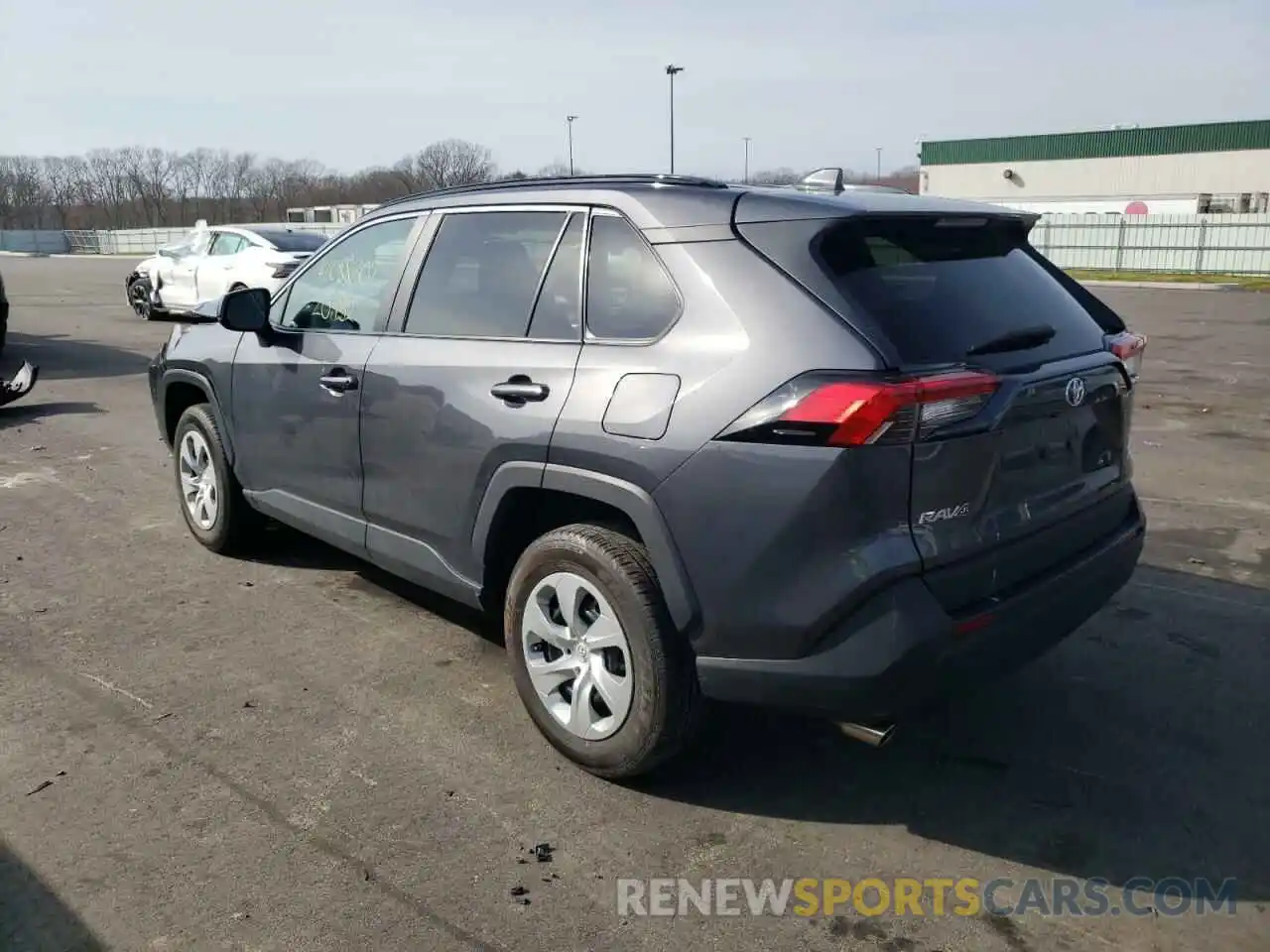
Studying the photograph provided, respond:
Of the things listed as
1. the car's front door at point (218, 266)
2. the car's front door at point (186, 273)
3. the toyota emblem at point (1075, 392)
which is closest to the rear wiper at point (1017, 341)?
the toyota emblem at point (1075, 392)

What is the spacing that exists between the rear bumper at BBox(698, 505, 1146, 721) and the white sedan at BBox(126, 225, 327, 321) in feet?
42.5

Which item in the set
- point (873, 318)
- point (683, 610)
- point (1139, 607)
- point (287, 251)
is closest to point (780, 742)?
point (683, 610)

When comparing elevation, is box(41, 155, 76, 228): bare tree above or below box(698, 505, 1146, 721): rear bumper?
above

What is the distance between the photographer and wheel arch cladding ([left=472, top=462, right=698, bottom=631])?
302 cm

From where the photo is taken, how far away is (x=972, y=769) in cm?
349

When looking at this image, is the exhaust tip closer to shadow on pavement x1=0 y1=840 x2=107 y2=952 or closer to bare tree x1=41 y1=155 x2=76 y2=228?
shadow on pavement x1=0 y1=840 x2=107 y2=952

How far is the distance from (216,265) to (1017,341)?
1583cm

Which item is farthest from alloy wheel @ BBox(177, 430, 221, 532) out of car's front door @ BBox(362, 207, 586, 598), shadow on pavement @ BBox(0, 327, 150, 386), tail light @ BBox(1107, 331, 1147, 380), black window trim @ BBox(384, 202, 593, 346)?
shadow on pavement @ BBox(0, 327, 150, 386)

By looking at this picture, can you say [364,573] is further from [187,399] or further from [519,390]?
[519,390]

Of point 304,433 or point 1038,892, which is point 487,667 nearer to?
point 304,433

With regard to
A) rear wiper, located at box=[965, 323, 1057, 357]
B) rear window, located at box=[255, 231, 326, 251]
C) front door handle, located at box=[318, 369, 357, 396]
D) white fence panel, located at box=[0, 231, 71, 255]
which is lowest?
front door handle, located at box=[318, 369, 357, 396]

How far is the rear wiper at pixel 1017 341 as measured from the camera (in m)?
3.03

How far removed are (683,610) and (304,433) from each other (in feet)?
7.58

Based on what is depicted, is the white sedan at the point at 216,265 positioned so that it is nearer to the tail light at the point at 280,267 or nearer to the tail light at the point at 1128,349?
the tail light at the point at 280,267
